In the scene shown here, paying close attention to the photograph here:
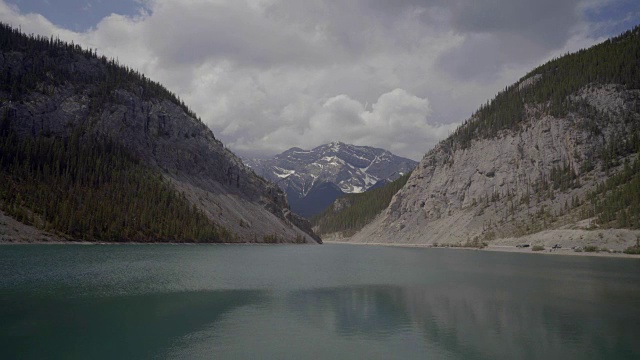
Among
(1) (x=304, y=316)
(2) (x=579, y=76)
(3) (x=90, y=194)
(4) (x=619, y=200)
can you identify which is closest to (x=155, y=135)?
(3) (x=90, y=194)

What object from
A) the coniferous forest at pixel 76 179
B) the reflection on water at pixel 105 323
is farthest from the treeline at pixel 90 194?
the reflection on water at pixel 105 323

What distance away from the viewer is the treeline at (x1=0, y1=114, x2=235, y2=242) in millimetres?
114062

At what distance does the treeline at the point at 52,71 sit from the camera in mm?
162500

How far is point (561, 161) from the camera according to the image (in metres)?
163

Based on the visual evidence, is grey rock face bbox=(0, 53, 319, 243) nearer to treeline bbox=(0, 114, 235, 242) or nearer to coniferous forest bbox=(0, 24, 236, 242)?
Result: coniferous forest bbox=(0, 24, 236, 242)

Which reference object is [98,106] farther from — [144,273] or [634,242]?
[634,242]

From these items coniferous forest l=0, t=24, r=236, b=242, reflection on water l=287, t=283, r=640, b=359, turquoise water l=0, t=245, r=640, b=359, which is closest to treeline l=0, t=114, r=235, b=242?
coniferous forest l=0, t=24, r=236, b=242

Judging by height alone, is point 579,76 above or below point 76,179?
above

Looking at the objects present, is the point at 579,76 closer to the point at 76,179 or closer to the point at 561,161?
the point at 561,161

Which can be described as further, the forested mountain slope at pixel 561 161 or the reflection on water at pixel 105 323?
the forested mountain slope at pixel 561 161

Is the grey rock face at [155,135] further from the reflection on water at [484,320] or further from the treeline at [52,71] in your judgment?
the reflection on water at [484,320]

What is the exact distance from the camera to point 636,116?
156m

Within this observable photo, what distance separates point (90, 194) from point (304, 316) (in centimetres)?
12012

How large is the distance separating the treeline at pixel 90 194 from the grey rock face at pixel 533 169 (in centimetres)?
10019
